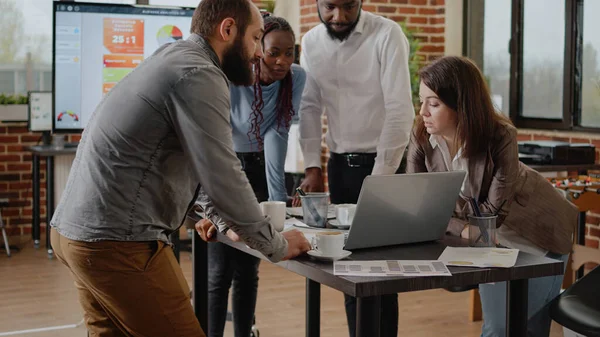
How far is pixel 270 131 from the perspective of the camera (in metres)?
3.08

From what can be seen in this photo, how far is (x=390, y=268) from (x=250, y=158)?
1.37 meters

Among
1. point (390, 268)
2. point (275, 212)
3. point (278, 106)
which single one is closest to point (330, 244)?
point (390, 268)

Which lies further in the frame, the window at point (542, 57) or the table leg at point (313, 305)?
the window at point (542, 57)

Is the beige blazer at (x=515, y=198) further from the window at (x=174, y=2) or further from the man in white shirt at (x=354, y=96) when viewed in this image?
the window at (x=174, y=2)

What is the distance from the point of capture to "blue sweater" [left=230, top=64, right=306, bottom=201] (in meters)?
3.03

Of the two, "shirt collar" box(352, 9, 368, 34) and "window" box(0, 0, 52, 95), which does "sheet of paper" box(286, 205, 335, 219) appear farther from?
"window" box(0, 0, 52, 95)

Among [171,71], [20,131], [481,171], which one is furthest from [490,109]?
[20,131]

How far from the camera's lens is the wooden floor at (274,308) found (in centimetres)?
389

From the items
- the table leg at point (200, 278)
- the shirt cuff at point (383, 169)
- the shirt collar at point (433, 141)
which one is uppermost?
the shirt collar at point (433, 141)

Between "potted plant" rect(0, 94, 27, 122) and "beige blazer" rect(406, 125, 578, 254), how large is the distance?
15.0ft

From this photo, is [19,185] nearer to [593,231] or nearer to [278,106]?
[278,106]

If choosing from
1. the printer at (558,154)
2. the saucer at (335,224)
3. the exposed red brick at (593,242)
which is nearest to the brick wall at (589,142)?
the exposed red brick at (593,242)

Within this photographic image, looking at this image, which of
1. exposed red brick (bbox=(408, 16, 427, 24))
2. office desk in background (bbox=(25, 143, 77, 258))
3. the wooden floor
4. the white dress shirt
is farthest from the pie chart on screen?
exposed red brick (bbox=(408, 16, 427, 24))

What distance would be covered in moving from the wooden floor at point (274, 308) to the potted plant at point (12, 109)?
1.38 m
